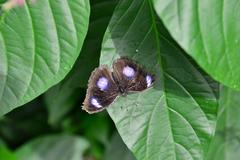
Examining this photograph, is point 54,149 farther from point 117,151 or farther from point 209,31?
point 209,31

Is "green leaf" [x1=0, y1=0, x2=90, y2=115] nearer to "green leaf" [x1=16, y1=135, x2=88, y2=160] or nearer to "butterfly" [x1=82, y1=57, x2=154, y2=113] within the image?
"butterfly" [x1=82, y1=57, x2=154, y2=113]

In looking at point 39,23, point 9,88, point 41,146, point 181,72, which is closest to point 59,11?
point 39,23

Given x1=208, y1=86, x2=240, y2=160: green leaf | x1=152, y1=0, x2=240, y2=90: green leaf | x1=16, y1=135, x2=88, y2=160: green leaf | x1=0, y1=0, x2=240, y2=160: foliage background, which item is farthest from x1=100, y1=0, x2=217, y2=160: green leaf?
x1=16, y1=135, x2=88, y2=160: green leaf

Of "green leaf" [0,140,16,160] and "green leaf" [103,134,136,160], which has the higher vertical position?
"green leaf" [103,134,136,160]

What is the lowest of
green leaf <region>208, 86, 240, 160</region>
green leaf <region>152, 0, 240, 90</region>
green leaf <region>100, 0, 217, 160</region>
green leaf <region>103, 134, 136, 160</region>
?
green leaf <region>103, 134, 136, 160</region>

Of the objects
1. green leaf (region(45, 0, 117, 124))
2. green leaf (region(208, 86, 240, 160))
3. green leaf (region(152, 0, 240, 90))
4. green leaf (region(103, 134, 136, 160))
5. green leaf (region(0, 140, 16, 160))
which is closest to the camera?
green leaf (region(152, 0, 240, 90))

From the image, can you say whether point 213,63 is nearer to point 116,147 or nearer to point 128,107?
point 128,107

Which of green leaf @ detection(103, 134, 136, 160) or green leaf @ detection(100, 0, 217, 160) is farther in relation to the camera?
green leaf @ detection(103, 134, 136, 160)
